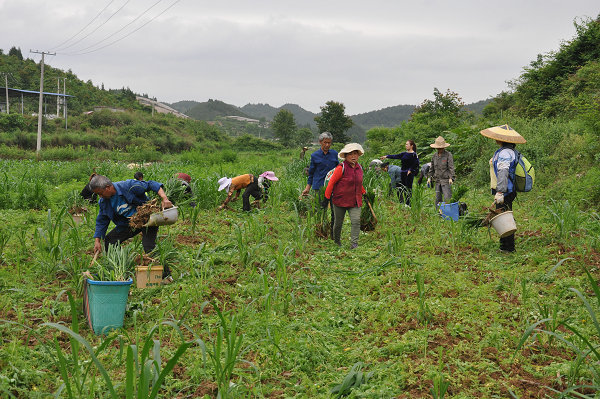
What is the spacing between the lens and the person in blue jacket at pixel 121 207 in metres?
4.10

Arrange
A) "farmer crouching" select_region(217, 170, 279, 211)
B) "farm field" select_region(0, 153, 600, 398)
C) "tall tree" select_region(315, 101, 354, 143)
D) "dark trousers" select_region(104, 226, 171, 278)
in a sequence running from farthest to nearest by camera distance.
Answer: "tall tree" select_region(315, 101, 354, 143), "farmer crouching" select_region(217, 170, 279, 211), "dark trousers" select_region(104, 226, 171, 278), "farm field" select_region(0, 153, 600, 398)

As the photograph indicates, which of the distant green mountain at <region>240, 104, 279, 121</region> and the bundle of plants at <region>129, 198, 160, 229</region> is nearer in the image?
the bundle of plants at <region>129, 198, 160, 229</region>

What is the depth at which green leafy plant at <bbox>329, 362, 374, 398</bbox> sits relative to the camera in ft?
8.46

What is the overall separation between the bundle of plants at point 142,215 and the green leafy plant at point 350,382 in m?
2.47

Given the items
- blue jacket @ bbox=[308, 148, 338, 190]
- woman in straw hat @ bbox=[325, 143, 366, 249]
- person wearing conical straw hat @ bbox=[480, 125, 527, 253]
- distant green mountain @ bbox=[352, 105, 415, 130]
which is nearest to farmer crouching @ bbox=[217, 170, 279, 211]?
blue jacket @ bbox=[308, 148, 338, 190]

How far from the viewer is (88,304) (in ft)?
11.0

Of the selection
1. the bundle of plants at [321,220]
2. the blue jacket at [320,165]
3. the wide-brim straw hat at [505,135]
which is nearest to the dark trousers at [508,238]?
the wide-brim straw hat at [505,135]

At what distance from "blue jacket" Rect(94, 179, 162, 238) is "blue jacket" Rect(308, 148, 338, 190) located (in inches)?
106

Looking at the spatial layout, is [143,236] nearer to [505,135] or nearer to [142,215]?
[142,215]

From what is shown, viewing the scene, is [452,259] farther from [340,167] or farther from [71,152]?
[71,152]

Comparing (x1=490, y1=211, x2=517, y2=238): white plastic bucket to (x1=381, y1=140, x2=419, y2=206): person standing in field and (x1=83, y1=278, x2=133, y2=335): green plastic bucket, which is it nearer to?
(x1=381, y1=140, x2=419, y2=206): person standing in field

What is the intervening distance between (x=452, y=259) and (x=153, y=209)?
10.8 feet

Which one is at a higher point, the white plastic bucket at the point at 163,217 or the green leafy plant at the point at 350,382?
the white plastic bucket at the point at 163,217

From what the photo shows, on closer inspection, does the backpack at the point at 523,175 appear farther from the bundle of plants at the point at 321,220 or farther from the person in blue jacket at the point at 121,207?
the person in blue jacket at the point at 121,207
